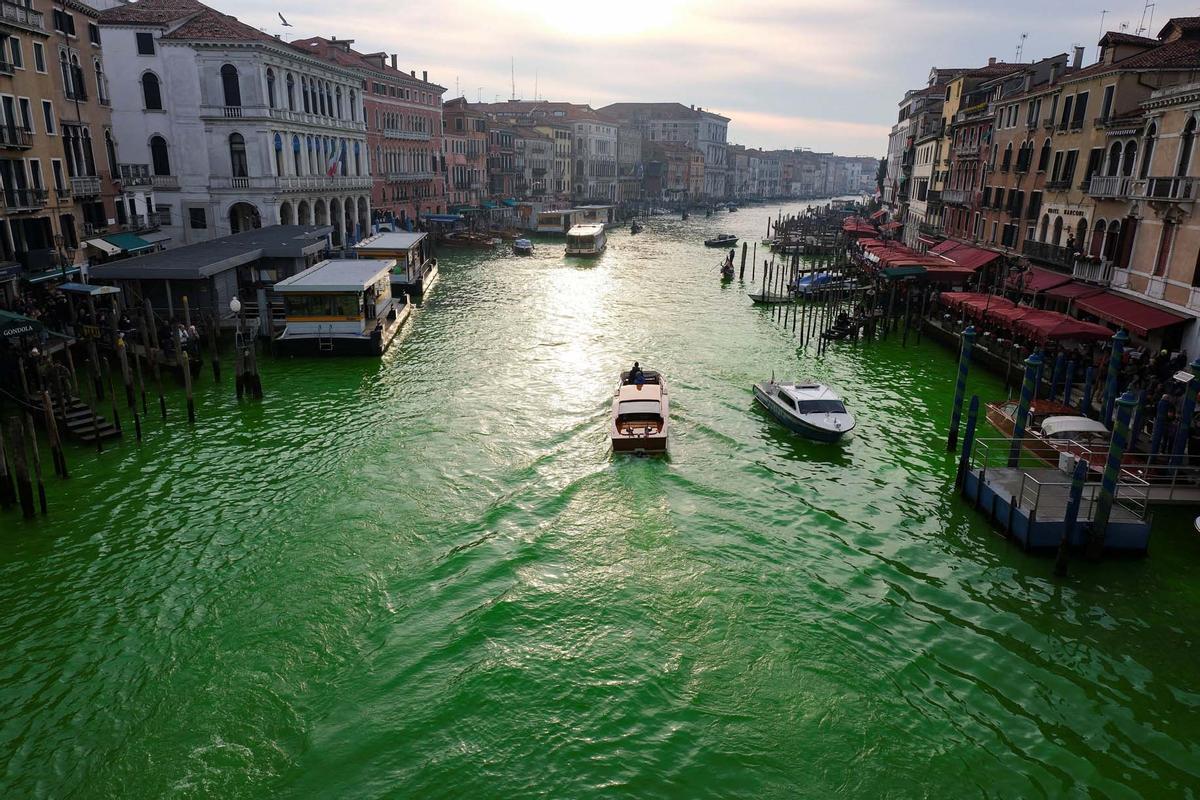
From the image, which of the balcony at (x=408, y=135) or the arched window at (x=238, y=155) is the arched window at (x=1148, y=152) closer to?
the arched window at (x=238, y=155)

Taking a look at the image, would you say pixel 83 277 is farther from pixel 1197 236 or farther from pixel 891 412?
pixel 1197 236

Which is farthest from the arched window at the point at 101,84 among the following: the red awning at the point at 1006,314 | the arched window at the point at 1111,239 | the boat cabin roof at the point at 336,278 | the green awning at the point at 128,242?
the arched window at the point at 1111,239

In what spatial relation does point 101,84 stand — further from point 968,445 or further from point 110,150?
point 968,445

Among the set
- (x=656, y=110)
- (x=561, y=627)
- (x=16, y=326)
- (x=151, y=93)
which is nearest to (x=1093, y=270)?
(x=561, y=627)

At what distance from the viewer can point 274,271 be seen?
39.8m

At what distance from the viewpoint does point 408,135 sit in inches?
3182

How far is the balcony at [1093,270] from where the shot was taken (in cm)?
3041

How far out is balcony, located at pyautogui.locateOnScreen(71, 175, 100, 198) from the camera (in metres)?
37.3

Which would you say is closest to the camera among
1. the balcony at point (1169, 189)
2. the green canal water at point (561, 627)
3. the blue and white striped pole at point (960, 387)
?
the green canal water at point (561, 627)

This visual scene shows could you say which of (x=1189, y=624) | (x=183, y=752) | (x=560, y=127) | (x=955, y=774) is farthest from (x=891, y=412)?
(x=560, y=127)

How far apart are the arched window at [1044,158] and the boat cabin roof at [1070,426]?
22.8m

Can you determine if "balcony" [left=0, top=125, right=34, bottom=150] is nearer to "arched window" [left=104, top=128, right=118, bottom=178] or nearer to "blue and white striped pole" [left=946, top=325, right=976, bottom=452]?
"arched window" [left=104, top=128, right=118, bottom=178]

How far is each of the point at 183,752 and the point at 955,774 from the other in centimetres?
1216

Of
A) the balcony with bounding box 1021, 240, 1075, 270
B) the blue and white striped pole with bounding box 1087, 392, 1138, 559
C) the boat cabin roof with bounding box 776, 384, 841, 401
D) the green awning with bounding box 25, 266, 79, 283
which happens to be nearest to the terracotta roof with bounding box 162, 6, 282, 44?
the green awning with bounding box 25, 266, 79, 283
